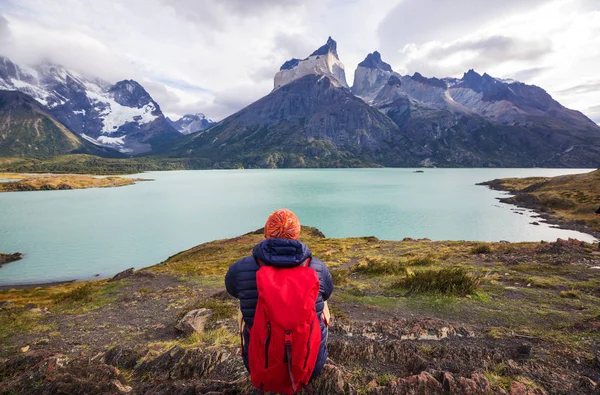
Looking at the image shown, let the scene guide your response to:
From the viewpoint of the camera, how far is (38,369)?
7.55m

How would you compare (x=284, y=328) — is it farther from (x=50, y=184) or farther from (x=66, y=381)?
(x=50, y=184)

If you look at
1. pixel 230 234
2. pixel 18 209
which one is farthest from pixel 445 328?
pixel 18 209

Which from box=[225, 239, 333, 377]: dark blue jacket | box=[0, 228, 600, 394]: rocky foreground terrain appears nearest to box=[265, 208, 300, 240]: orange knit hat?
box=[225, 239, 333, 377]: dark blue jacket

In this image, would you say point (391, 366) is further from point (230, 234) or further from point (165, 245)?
point (230, 234)

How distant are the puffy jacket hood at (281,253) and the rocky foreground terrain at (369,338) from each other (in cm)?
373

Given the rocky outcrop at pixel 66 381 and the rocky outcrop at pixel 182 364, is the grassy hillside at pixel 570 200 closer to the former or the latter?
the rocky outcrop at pixel 182 364

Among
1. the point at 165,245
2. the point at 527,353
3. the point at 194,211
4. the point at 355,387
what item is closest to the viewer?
the point at 355,387

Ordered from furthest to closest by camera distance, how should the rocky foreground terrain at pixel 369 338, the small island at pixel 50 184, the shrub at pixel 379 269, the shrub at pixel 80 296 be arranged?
the small island at pixel 50 184
the shrub at pixel 379 269
the shrub at pixel 80 296
the rocky foreground terrain at pixel 369 338

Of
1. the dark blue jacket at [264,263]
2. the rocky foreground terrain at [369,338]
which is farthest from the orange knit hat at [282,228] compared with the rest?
the rocky foreground terrain at [369,338]

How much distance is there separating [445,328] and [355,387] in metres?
4.25

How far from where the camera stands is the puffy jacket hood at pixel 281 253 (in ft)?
13.5

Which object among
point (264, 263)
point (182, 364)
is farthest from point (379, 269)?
point (264, 263)

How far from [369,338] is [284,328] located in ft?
20.9

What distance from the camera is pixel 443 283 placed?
13445 millimetres
